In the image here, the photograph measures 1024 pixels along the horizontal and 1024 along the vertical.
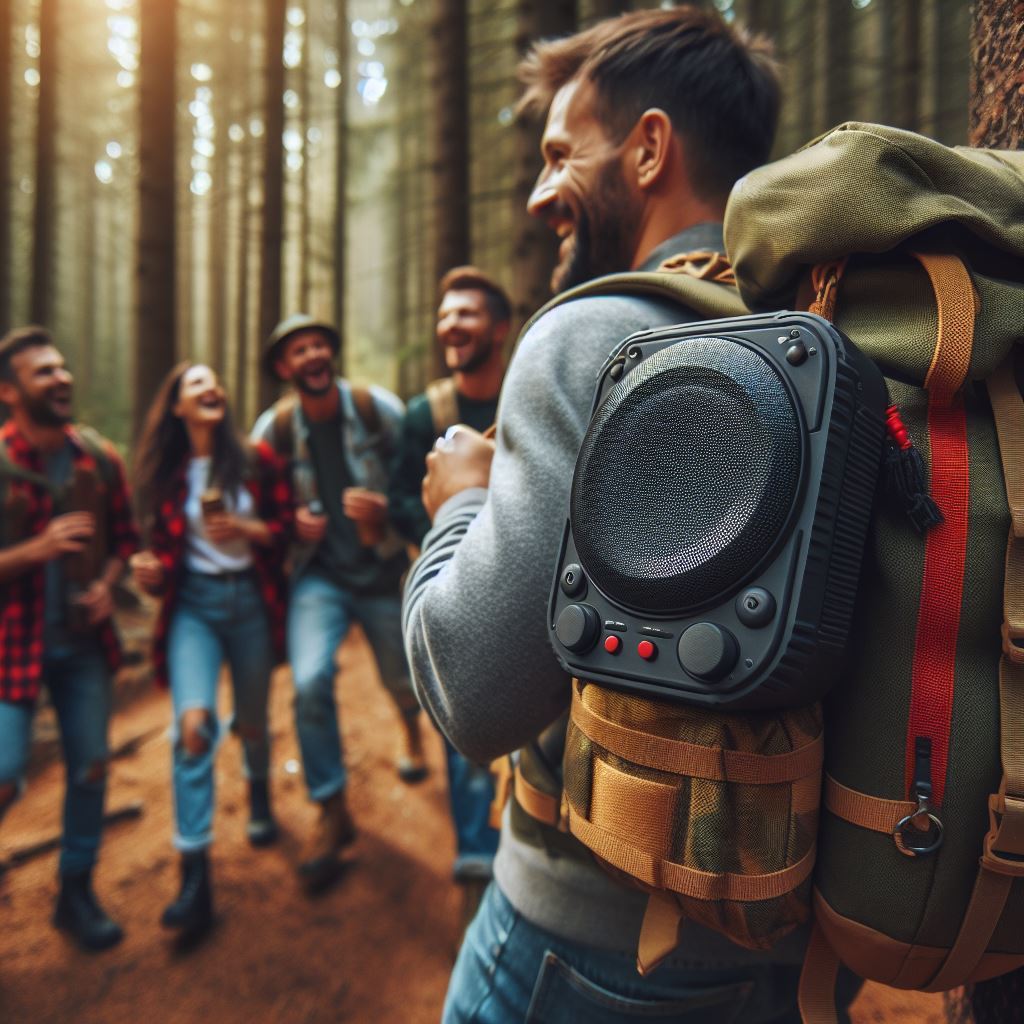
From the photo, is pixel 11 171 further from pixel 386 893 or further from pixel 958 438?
pixel 958 438

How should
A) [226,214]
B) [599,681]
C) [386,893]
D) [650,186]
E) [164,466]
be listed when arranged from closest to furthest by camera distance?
[599,681] → [650,186] → [386,893] → [164,466] → [226,214]

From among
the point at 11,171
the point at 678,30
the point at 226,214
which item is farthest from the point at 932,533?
the point at 226,214

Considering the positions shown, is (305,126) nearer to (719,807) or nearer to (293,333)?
(293,333)

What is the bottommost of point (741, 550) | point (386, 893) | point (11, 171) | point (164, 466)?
point (386, 893)

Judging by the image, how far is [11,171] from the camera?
1052 centimetres

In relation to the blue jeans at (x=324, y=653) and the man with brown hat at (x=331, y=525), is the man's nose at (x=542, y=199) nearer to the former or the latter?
the man with brown hat at (x=331, y=525)

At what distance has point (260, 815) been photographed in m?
4.73

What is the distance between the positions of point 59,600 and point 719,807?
3.93m

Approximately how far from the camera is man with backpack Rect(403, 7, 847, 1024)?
1.14 metres

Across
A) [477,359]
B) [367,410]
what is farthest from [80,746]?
[477,359]

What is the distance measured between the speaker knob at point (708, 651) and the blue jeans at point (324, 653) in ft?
11.6

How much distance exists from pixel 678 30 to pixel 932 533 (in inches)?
48.0

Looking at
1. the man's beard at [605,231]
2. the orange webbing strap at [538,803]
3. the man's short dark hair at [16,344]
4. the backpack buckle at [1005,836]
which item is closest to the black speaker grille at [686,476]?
the backpack buckle at [1005,836]

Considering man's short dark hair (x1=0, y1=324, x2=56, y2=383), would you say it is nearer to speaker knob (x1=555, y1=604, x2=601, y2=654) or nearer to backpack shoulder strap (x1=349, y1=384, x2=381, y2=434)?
backpack shoulder strap (x1=349, y1=384, x2=381, y2=434)
